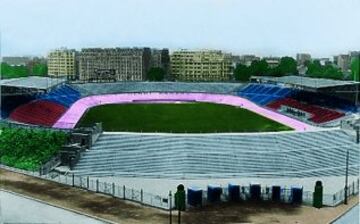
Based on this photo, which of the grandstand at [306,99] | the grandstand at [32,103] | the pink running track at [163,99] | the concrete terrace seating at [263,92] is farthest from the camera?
the concrete terrace seating at [263,92]

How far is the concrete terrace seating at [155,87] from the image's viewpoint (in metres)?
69.7

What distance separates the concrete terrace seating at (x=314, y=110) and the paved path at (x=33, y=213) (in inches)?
1178

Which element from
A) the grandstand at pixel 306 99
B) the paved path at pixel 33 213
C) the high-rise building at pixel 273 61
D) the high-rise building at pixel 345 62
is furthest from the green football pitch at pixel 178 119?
the high-rise building at pixel 273 61

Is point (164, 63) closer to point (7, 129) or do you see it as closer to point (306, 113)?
point (306, 113)

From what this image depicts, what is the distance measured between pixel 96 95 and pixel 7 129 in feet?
93.3

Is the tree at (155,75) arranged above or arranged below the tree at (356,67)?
below

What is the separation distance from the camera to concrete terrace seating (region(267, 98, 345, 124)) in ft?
165

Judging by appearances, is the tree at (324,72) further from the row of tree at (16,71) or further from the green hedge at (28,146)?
the green hedge at (28,146)

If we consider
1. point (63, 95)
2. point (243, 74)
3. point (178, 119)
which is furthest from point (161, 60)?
point (178, 119)

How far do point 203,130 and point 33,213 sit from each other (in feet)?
66.1

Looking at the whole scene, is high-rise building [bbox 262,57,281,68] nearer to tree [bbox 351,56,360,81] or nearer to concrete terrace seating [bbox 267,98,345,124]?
concrete terrace seating [bbox 267,98,345,124]

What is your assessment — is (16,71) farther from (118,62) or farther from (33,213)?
(33,213)

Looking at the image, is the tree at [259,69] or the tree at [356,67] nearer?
the tree at [356,67]

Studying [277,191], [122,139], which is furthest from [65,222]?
[122,139]
